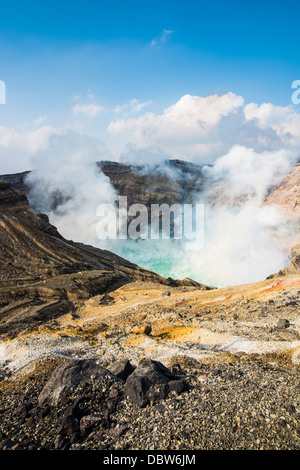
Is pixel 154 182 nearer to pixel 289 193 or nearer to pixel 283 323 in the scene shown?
pixel 289 193

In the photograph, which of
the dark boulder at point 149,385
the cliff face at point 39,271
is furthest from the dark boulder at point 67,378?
the cliff face at point 39,271

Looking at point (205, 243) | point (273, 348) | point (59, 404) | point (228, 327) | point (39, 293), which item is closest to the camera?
point (59, 404)

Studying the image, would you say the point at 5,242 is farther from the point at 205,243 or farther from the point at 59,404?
the point at 205,243

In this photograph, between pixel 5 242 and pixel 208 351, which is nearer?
pixel 208 351

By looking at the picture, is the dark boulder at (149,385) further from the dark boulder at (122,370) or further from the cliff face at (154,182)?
the cliff face at (154,182)

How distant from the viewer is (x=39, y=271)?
138 ft

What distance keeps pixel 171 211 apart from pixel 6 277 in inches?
3269

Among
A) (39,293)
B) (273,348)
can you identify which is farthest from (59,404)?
(39,293)

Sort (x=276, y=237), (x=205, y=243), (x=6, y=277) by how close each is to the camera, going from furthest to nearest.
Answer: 1. (x=205, y=243)
2. (x=276, y=237)
3. (x=6, y=277)

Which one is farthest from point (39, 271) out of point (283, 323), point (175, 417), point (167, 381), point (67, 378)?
point (175, 417)

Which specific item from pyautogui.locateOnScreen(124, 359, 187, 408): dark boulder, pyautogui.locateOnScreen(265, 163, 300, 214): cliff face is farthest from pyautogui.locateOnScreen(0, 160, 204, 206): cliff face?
pyautogui.locateOnScreen(124, 359, 187, 408): dark boulder

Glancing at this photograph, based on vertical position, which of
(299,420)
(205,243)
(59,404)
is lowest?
(205,243)

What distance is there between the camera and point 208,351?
13133 millimetres

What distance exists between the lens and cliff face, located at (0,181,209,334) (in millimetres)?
30906
